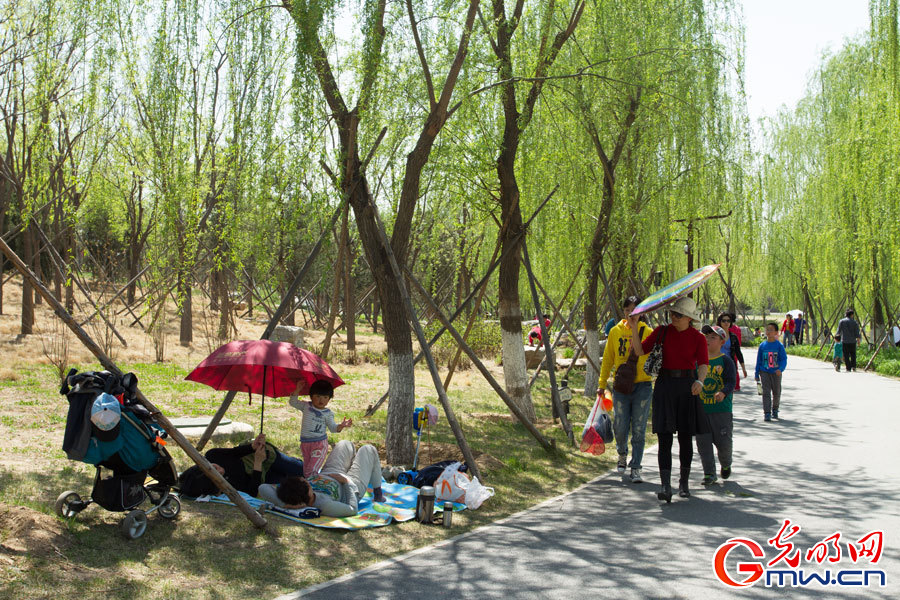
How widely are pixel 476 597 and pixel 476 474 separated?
124 inches

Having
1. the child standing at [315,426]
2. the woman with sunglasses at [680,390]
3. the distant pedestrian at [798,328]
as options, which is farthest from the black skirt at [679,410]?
the distant pedestrian at [798,328]

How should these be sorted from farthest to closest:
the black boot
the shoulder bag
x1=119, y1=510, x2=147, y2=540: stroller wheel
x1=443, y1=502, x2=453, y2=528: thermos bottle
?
the shoulder bag, the black boot, x1=443, y1=502, x2=453, y2=528: thermos bottle, x1=119, y1=510, x2=147, y2=540: stroller wheel

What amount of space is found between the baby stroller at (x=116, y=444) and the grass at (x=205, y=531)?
19 cm

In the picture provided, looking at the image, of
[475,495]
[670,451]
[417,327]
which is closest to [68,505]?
[475,495]

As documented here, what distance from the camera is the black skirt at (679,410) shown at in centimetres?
745

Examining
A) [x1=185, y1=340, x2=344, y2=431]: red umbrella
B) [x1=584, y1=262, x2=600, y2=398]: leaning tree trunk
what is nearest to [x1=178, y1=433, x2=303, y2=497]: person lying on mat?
[x1=185, y1=340, x2=344, y2=431]: red umbrella

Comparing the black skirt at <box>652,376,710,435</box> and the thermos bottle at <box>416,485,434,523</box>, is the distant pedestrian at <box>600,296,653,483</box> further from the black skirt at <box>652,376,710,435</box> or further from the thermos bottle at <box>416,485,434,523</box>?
the thermos bottle at <box>416,485,434,523</box>

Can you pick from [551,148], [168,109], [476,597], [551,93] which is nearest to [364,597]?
[476,597]

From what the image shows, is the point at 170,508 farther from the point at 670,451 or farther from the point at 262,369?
the point at 670,451

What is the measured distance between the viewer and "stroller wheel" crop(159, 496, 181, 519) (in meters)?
6.12

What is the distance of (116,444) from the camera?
562 cm

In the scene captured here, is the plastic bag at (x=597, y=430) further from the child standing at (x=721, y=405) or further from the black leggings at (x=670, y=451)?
the black leggings at (x=670, y=451)

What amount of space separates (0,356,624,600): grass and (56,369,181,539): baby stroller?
0.19 metres

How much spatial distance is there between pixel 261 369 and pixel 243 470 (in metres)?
1.24
